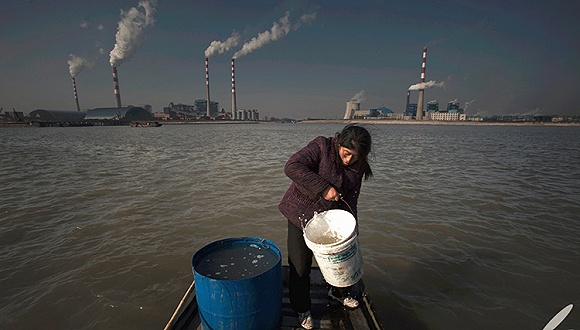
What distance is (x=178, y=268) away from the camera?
14.6 feet

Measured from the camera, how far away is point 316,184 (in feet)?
7.40

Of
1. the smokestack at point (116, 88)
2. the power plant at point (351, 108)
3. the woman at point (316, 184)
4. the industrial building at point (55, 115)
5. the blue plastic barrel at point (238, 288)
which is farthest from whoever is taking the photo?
the power plant at point (351, 108)

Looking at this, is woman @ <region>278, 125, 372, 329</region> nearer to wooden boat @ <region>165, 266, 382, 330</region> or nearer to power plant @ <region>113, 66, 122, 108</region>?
wooden boat @ <region>165, 266, 382, 330</region>

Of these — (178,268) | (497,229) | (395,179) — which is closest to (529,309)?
(497,229)

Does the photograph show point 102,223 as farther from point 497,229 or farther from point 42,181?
point 497,229

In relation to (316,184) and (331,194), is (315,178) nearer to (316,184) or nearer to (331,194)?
(316,184)

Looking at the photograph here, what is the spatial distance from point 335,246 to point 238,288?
2.65 feet

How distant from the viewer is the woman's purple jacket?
2.27 metres

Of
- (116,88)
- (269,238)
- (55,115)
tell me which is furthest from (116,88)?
(269,238)

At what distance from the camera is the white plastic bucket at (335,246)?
2140 millimetres

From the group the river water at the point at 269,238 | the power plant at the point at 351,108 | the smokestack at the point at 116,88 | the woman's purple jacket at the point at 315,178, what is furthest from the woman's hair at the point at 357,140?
the power plant at the point at 351,108

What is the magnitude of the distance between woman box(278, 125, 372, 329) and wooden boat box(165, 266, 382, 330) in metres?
0.10

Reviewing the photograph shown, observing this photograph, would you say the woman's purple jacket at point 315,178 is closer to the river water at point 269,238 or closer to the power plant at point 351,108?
the river water at point 269,238

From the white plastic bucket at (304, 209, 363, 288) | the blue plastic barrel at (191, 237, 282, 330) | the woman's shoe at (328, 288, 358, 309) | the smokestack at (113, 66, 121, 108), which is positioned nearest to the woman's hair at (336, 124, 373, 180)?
the white plastic bucket at (304, 209, 363, 288)
